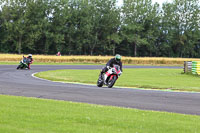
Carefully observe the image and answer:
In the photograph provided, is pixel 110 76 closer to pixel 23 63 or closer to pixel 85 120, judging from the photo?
pixel 85 120

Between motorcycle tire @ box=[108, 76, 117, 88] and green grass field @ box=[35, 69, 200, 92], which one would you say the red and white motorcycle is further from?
green grass field @ box=[35, 69, 200, 92]

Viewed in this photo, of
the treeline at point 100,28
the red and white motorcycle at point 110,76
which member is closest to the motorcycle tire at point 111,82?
the red and white motorcycle at point 110,76

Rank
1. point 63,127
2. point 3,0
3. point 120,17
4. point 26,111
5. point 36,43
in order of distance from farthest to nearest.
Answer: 1. point 120,17
2. point 36,43
3. point 3,0
4. point 26,111
5. point 63,127

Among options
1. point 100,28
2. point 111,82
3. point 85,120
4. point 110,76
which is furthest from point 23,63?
point 100,28

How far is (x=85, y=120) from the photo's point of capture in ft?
25.3

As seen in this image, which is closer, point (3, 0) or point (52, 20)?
point (3, 0)

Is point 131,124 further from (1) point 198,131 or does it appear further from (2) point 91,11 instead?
(2) point 91,11

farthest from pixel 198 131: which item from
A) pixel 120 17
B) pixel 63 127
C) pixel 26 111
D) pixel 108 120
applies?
pixel 120 17

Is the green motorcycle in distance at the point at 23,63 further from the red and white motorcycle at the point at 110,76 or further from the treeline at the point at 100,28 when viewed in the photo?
the treeline at the point at 100,28

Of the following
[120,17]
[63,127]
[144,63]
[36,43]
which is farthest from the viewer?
[120,17]

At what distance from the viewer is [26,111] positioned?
28.2 feet

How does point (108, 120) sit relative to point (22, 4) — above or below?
below

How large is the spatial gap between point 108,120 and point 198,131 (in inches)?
75.1

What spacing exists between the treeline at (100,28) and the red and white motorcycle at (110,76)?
55729mm
